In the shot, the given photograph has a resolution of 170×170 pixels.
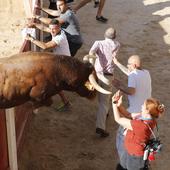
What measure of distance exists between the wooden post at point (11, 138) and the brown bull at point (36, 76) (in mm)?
1113

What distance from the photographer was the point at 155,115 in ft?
16.3

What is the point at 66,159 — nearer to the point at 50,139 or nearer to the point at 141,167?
the point at 50,139

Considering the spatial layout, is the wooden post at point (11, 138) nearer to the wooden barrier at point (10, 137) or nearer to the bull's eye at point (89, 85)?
the wooden barrier at point (10, 137)

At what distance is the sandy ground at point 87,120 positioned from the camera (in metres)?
6.56

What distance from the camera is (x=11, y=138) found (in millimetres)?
5789

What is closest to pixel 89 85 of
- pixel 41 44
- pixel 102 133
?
pixel 41 44

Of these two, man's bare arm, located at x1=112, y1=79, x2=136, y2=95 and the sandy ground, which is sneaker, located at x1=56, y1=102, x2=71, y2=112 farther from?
man's bare arm, located at x1=112, y1=79, x2=136, y2=95

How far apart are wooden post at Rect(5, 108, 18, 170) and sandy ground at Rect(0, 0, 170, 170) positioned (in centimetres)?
40

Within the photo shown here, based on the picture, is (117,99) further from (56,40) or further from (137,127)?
(56,40)

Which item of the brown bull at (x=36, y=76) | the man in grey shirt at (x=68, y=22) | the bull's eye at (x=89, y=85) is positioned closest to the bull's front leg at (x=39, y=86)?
the brown bull at (x=36, y=76)

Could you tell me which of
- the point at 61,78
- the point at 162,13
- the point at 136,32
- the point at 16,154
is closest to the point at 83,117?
the point at 16,154

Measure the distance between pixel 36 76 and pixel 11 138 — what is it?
149 cm

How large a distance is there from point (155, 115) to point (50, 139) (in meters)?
2.34

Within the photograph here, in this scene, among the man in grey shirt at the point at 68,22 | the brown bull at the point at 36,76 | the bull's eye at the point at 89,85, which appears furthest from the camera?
the man in grey shirt at the point at 68,22
